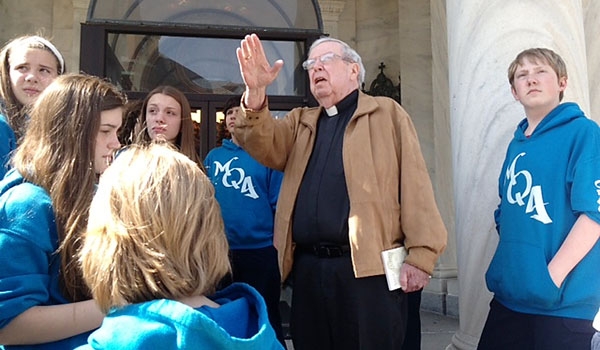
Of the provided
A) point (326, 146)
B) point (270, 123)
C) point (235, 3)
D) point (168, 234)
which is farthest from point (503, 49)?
point (235, 3)

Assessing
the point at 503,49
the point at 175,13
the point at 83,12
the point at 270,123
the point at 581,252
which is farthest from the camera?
the point at 83,12

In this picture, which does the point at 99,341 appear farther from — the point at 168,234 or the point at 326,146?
the point at 326,146

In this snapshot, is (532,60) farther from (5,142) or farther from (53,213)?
(5,142)

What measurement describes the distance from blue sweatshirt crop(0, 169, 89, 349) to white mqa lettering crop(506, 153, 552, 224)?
1.80 meters

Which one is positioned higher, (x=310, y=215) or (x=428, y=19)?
(x=428, y=19)

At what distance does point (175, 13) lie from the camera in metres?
6.34

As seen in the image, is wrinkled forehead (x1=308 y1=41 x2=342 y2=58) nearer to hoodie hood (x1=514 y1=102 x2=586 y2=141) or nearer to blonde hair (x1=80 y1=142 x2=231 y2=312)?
hoodie hood (x1=514 y1=102 x2=586 y2=141)

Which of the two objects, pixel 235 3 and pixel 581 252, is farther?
pixel 235 3

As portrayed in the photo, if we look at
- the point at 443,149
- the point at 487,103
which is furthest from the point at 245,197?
the point at 443,149

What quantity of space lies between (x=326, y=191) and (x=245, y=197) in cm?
115

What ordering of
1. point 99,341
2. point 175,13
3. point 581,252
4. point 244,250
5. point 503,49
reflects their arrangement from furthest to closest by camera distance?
point 175,13 → point 244,250 → point 503,49 → point 581,252 → point 99,341

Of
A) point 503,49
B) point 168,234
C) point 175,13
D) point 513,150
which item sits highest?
point 175,13

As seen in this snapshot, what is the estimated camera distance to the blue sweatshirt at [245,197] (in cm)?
369

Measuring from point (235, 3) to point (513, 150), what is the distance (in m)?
4.74
